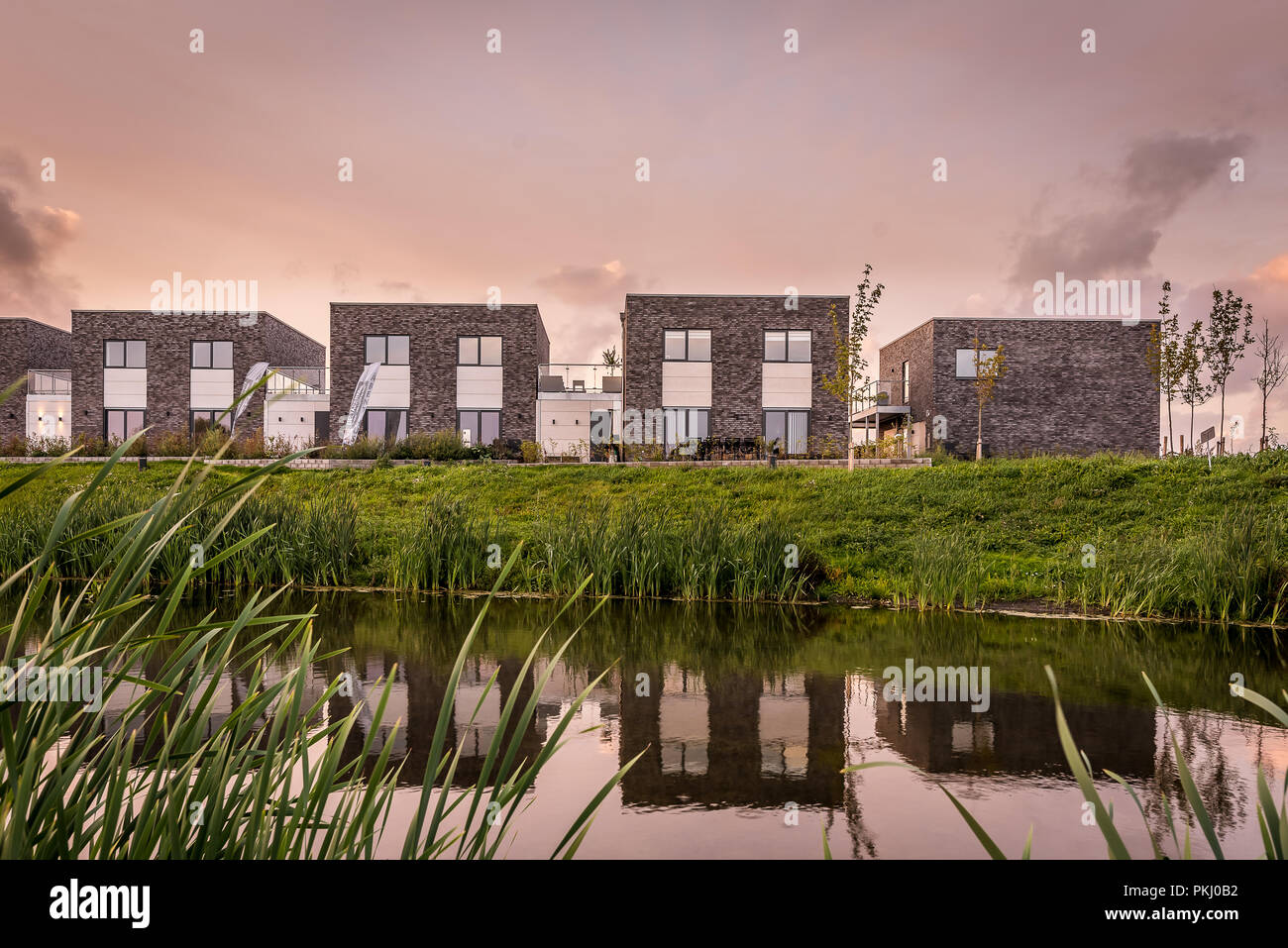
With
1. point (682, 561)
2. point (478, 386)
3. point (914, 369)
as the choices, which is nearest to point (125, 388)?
point (478, 386)

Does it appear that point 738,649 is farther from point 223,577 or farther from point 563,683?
point 223,577

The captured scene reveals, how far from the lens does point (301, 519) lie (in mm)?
10992

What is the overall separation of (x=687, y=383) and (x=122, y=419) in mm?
25150

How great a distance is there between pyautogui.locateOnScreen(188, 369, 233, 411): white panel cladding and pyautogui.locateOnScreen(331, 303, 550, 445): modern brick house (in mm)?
7338

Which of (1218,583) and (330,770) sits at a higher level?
(330,770)

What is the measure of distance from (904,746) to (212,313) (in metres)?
37.2

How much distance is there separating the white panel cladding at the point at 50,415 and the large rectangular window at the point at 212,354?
6.19 m

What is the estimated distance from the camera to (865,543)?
13.4 m

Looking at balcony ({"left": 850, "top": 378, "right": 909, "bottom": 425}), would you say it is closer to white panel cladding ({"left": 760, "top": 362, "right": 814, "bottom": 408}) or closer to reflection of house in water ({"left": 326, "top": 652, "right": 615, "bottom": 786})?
white panel cladding ({"left": 760, "top": 362, "right": 814, "bottom": 408})

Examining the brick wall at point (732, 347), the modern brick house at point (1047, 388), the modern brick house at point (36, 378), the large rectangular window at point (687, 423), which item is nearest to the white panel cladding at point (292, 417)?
the modern brick house at point (36, 378)

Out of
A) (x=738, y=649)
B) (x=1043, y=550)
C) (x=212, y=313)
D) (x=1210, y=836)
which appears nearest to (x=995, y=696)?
(x=738, y=649)

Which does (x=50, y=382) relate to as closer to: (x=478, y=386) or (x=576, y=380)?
(x=478, y=386)

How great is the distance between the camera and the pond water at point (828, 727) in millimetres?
3162
